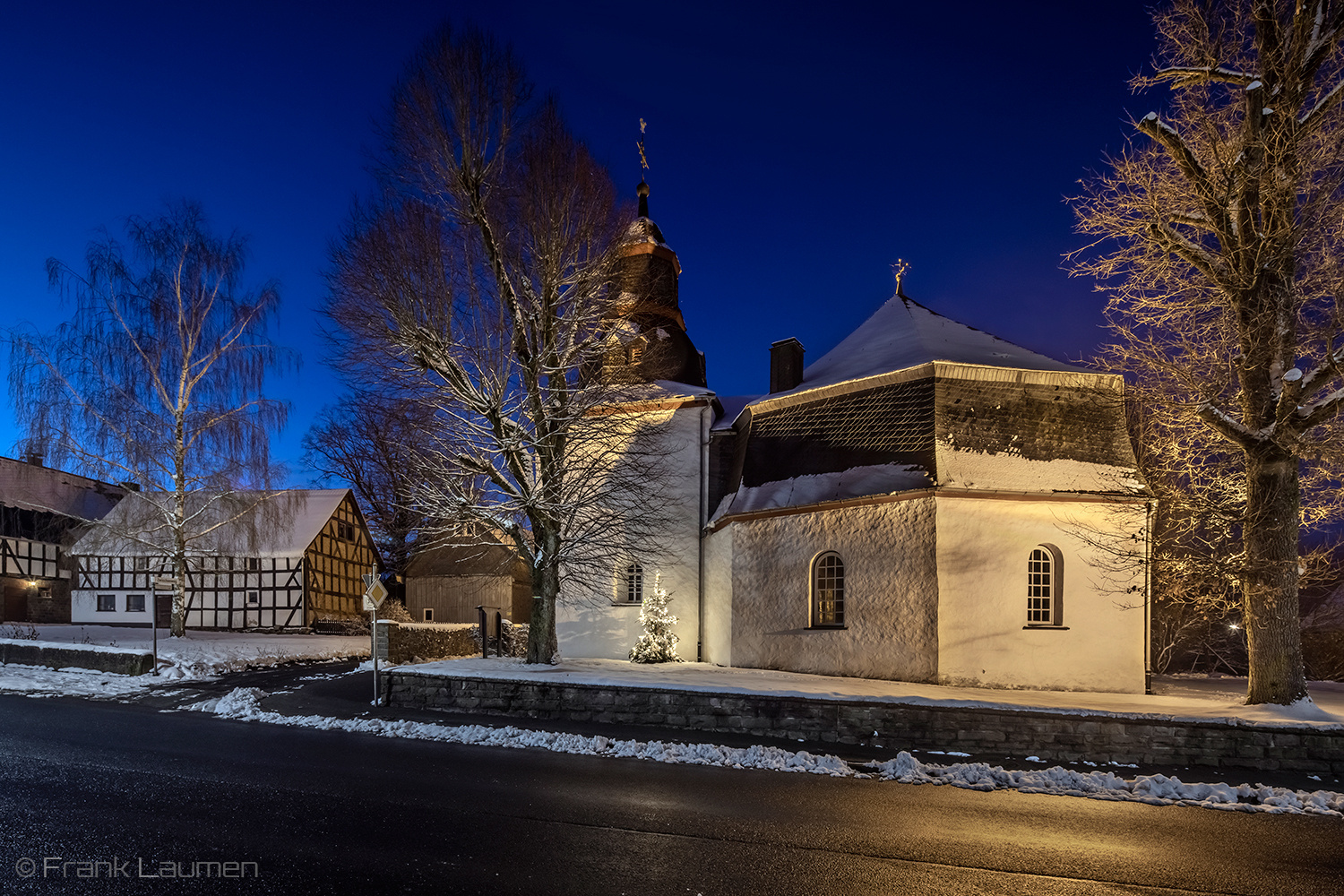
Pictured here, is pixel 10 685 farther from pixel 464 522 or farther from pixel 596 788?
pixel 596 788

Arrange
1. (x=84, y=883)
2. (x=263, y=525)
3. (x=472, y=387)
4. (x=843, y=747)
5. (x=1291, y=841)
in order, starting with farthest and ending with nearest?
(x=263, y=525) < (x=472, y=387) < (x=843, y=747) < (x=1291, y=841) < (x=84, y=883)

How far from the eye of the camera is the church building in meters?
14.3

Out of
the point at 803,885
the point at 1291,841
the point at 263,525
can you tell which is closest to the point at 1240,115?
the point at 1291,841

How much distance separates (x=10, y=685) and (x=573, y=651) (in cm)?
1177

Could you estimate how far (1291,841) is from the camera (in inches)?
250

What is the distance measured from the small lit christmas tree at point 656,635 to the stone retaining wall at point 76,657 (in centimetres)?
1061

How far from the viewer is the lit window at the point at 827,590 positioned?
16.0 meters

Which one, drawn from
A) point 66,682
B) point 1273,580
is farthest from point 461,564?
point 1273,580

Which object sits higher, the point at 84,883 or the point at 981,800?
the point at 84,883

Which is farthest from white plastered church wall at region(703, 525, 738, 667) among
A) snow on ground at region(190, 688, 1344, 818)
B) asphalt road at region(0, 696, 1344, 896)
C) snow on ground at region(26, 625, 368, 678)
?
snow on ground at region(26, 625, 368, 678)

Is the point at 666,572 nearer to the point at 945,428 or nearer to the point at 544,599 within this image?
the point at 544,599

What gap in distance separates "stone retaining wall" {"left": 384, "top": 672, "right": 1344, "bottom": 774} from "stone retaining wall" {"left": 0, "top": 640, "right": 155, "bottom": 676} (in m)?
10.9

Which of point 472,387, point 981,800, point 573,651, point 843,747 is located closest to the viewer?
A: point 981,800

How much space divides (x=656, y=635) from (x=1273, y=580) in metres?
12.0
